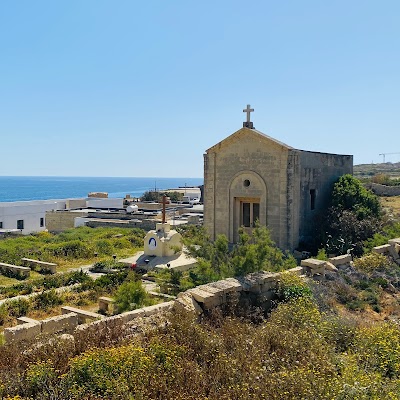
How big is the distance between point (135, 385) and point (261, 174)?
1479 cm

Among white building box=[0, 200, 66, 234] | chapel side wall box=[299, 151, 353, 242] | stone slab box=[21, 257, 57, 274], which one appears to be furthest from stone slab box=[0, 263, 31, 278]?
white building box=[0, 200, 66, 234]

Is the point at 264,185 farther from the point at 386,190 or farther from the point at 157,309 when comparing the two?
the point at 386,190

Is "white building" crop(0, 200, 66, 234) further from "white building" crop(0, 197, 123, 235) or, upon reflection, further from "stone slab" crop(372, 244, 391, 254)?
"stone slab" crop(372, 244, 391, 254)

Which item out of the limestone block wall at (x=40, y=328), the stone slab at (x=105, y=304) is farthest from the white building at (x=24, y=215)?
the limestone block wall at (x=40, y=328)

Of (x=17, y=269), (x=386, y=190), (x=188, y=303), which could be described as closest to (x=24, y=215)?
(x=17, y=269)

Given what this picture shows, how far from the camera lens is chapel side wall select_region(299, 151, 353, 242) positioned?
19.4 meters

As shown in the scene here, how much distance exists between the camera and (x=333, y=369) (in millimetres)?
6156

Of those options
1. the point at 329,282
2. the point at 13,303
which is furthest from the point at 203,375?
the point at 13,303

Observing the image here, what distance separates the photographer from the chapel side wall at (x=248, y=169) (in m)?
18.8

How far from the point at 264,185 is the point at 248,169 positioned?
42.7 inches

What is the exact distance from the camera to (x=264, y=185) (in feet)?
63.0

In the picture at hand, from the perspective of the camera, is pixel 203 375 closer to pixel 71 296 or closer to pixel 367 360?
pixel 367 360

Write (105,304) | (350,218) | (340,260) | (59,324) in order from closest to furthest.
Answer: (59,324), (105,304), (340,260), (350,218)

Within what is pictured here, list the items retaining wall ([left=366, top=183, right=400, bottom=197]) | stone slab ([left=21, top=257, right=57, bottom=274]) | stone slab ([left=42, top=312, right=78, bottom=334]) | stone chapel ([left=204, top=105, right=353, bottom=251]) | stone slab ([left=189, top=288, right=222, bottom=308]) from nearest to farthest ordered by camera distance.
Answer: stone slab ([left=189, top=288, right=222, bottom=308]) → stone slab ([left=42, top=312, right=78, bottom=334]) → stone chapel ([left=204, top=105, right=353, bottom=251]) → stone slab ([left=21, top=257, right=57, bottom=274]) → retaining wall ([left=366, top=183, right=400, bottom=197])
